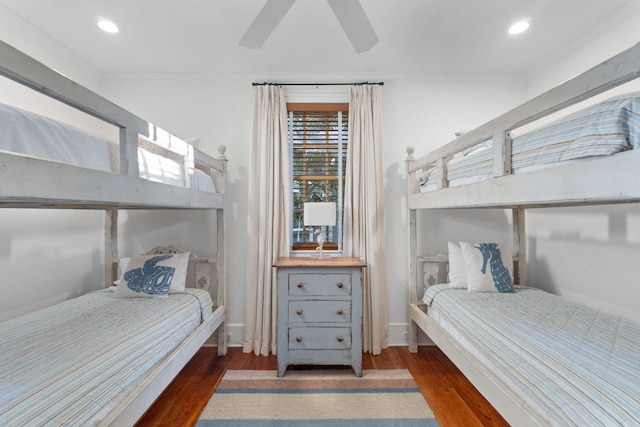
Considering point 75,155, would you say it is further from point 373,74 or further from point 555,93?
point 373,74

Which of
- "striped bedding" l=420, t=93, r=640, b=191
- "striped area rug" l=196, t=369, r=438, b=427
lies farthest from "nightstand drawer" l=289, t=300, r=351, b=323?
"striped bedding" l=420, t=93, r=640, b=191

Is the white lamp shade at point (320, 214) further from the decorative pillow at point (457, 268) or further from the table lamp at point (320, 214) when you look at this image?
the decorative pillow at point (457, 268)

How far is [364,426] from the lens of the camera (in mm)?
1588

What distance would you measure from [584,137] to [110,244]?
3.05 m

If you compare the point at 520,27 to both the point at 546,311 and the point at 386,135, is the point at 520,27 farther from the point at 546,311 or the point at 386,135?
the point at 546,311

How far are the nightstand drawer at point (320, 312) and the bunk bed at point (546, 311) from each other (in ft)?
1.99

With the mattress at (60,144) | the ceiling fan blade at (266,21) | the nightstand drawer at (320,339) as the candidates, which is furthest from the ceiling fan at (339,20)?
the nightstand drawer at (320,339)

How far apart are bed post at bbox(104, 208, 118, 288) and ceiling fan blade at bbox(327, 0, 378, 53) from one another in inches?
91.0

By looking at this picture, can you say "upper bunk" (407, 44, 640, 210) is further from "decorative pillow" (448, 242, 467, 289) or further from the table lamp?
the table lamp

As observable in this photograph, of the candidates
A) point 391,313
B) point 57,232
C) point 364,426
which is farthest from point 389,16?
point 57,232

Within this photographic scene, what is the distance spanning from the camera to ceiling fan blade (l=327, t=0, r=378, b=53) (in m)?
1.30

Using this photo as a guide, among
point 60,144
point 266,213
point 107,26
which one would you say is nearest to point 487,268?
point 266,213

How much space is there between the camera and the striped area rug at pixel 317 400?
163 cm

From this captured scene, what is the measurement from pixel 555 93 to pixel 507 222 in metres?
1.94
